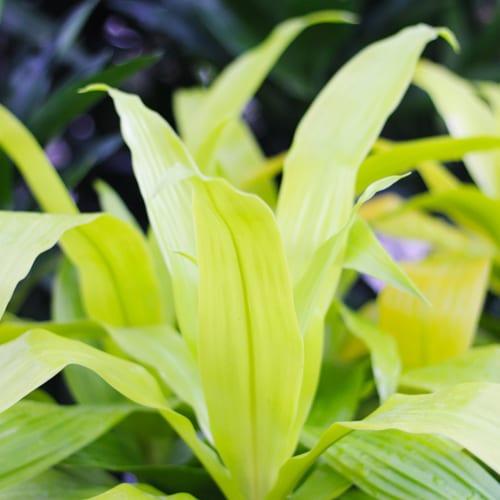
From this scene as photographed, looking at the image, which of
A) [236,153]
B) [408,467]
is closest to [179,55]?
[236,153]

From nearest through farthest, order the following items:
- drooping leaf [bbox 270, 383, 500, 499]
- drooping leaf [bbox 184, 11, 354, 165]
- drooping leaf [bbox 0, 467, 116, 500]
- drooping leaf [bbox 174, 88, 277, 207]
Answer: drooping leaf [bbox 270, 383, 500, 499]
drooping leaf [bbox 0, 467, 116, 500]
drooping leaf [bbox 184, 11, 354, 165]
drooping leaf [bbox 174, 88, 277, 207]

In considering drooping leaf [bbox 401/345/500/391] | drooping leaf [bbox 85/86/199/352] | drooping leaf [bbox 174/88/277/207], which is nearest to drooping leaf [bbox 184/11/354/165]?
drooping leaf [bbox 174/88/277/207]

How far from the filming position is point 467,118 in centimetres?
78

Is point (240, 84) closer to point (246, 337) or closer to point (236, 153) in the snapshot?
point (236, 153)

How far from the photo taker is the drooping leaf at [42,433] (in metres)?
0.45

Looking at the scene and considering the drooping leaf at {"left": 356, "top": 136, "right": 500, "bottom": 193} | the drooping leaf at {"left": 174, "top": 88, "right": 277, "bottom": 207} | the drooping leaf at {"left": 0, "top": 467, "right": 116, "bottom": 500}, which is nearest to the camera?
the drooping leaf at {"left": 0, "top": 467, "right": 116, "bottom": 500}

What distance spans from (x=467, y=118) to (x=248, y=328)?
45 cm

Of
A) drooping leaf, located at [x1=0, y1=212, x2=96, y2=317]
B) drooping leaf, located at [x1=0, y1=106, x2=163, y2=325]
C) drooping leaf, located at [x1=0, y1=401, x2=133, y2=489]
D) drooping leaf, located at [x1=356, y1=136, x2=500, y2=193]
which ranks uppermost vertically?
drooping leaf, located at [x1=0, y1=212, x2=96, y2=317]

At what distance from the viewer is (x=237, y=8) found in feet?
3.28

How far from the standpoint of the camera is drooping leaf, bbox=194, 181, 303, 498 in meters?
0.40

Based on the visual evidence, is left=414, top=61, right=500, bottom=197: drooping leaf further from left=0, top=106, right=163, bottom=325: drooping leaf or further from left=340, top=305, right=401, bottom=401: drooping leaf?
left=0, top=106, right=163, bottom=325: drooping leaf

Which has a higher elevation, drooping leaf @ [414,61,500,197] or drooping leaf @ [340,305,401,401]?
drooping leaf @ [414,61,500,197]

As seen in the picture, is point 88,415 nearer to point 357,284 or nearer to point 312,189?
point 312,189

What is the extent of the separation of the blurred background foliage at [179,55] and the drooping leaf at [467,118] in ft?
0.68
